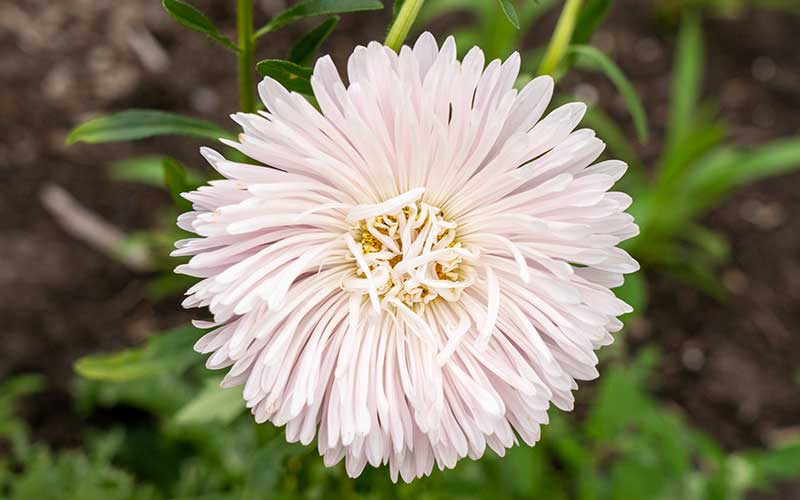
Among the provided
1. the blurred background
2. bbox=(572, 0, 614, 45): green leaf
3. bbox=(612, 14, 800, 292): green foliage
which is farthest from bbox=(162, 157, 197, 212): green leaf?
bbox=(612, 14, 800, 292): green foliage

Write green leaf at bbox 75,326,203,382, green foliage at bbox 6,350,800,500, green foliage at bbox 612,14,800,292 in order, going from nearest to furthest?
green leaf at bbox 75,326,203,382 < green foliage at bbox 6,350,800,500 < green foliage at bbox 612,14,800,292

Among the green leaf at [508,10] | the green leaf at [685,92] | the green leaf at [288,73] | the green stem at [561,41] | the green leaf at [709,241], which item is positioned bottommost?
the green leaf at [508,10]

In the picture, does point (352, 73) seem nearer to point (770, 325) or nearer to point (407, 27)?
point (407, 27)

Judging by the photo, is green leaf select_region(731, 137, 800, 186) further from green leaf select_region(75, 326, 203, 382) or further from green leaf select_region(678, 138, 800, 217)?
green leaf select_region(75, 326, 203, 382)

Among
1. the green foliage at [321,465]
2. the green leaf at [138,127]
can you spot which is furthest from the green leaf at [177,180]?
the green foliage at [321,465]

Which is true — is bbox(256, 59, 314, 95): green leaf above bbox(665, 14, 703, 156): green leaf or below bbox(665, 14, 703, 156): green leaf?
below

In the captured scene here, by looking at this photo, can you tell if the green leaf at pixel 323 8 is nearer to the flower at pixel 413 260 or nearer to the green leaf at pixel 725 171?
the flower at pixel 413 260

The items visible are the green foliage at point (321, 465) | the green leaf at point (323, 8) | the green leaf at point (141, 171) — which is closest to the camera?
the green leaf at point (323, 8)

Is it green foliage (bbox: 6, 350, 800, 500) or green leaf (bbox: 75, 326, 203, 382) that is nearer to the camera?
green leaf (bbox: 75, 326, 203, 382)
